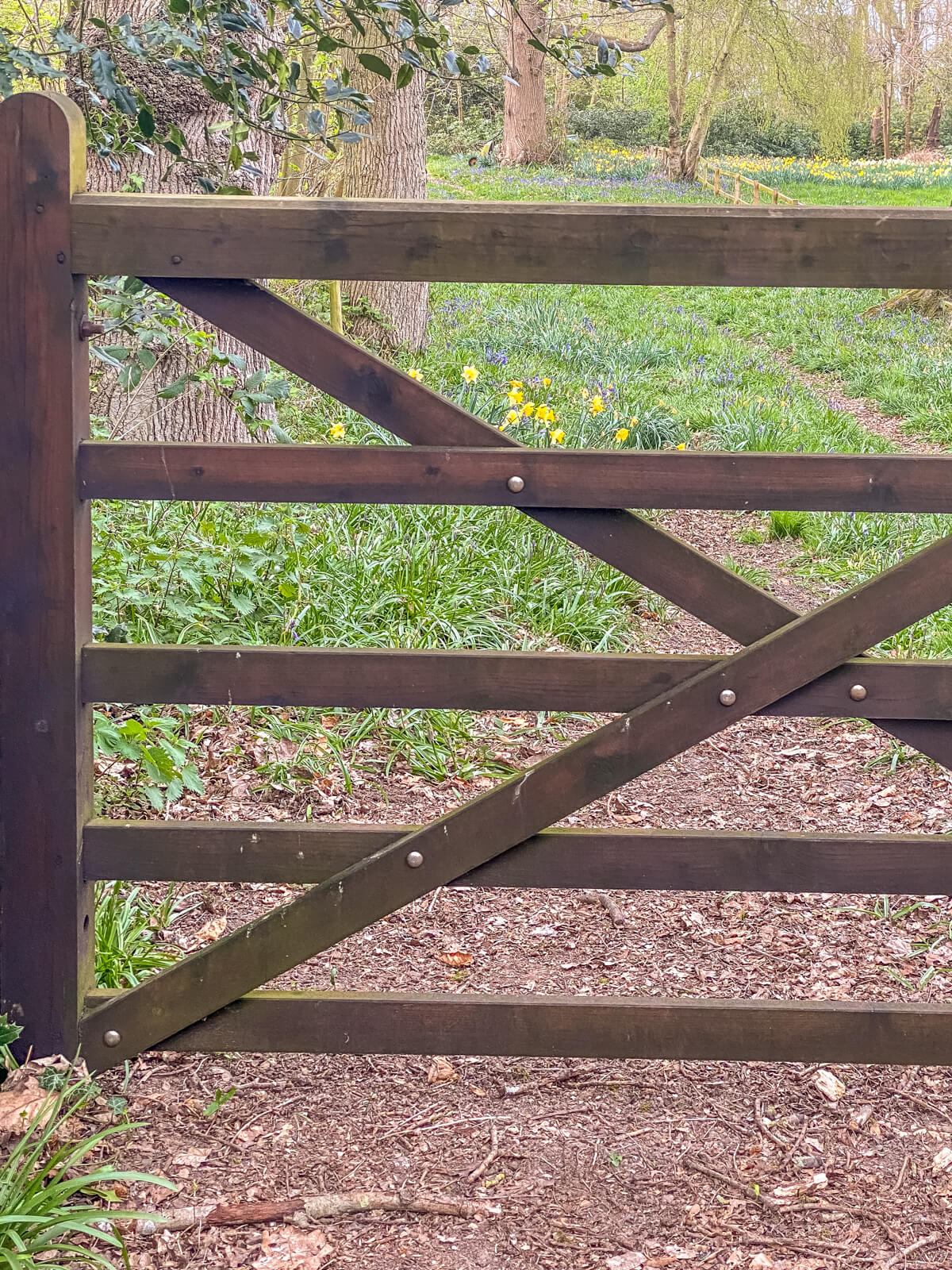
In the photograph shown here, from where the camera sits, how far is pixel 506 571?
5227 mm

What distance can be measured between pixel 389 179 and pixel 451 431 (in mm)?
8211

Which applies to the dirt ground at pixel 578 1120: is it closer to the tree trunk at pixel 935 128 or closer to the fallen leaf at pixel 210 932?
the fallen leaf at pixel 210 932

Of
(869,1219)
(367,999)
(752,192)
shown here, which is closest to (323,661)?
(367,999)

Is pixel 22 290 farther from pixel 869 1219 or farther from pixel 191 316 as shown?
pixel 191 316

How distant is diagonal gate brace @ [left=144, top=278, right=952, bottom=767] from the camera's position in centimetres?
211

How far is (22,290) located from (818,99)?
27837 mm

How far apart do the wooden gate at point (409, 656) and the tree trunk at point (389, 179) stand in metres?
7.45

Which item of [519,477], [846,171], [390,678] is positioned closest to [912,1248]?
[390,678]

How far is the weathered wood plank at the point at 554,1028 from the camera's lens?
2.34 m

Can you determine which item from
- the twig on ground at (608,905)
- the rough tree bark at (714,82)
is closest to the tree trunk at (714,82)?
the rough tree bark at (714,82)

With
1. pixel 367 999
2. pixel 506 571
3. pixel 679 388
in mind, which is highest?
pixel 679 388

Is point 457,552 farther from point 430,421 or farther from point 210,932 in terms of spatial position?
point 430,421

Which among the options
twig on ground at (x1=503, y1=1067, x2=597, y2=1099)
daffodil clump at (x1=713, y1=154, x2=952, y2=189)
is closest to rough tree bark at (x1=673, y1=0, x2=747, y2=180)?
daffodil clump at (x1=713, y1=154, x2=952, y2=189)

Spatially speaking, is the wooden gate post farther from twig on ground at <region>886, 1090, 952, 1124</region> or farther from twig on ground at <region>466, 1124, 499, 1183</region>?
twig on ground at <region>886, 1090, 952, 1124</region>
